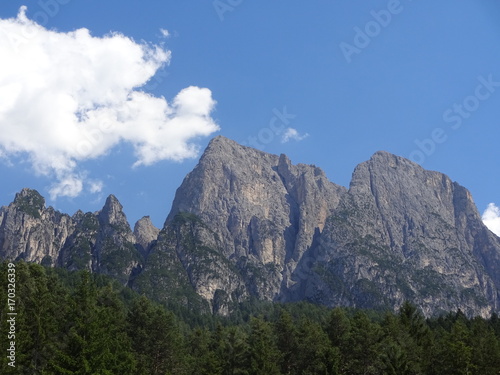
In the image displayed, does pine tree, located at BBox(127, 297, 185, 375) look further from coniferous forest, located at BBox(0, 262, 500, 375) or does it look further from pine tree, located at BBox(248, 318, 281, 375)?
pine tree, located at BBox(248, 318, 281, 375)

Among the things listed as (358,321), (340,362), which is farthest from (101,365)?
(358,321)

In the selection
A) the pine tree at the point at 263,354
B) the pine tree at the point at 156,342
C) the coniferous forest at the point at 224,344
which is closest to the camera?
the coniferous forest at the point at 224,344

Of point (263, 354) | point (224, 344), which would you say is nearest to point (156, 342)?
point (224, 344)

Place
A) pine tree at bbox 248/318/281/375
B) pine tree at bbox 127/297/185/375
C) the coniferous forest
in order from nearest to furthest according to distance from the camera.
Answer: the coniferous forest
pine tree at bbox 248/318/281/375
pine tree at bbox 127/297/185/375

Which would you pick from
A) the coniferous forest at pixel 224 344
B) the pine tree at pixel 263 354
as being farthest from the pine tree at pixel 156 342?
the pine tree at pixel 263 354

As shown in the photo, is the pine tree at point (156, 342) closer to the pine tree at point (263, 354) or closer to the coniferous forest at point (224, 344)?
the coniferous forest at point (224, 344)

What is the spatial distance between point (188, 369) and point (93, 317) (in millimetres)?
29615

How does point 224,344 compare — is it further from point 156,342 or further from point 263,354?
point 156,342

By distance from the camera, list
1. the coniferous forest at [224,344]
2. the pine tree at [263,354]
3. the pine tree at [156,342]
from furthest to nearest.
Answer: the pine tree at [156,342], the pine tree at [263,354], the coniferous forest at [224,344]

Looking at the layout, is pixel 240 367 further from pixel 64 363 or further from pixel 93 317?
pixel 64 363

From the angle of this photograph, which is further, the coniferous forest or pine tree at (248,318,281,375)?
pine tree at (248,318,281,375)

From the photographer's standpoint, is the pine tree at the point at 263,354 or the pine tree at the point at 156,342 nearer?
the pine tree at the point at 263,354

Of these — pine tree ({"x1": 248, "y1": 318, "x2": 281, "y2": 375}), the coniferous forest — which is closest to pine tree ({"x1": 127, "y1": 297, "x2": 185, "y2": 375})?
the coniferous forest

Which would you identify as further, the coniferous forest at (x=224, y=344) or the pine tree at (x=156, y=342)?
the pine tree at (x=156, y=342)
